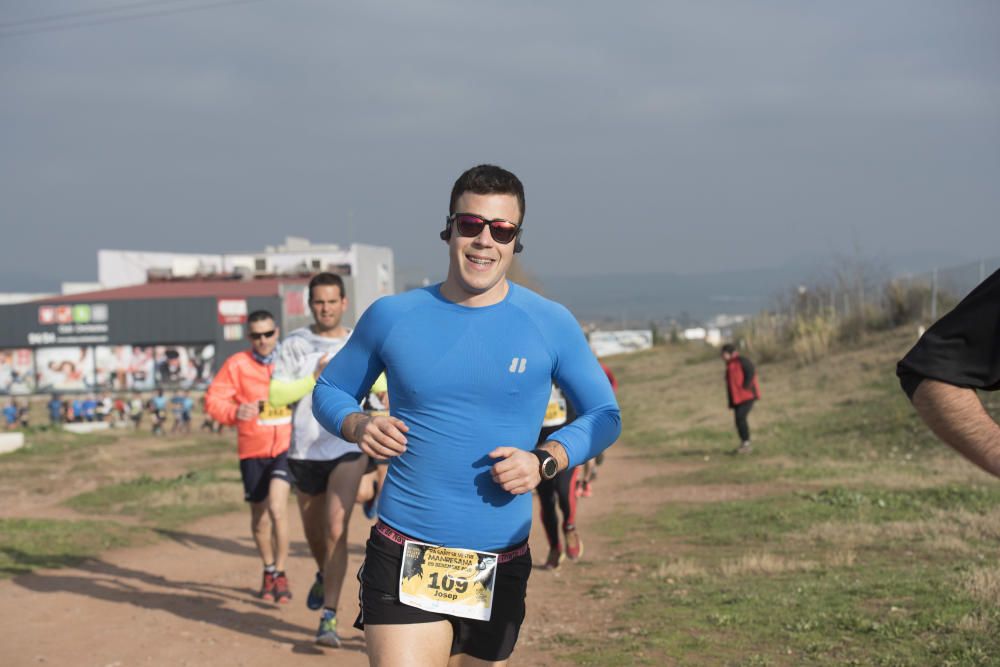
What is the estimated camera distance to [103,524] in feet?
44.3

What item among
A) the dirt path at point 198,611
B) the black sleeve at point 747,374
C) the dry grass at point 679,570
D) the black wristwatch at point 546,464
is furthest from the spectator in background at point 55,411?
the black wristwatch at point 546,464

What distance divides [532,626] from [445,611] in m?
4.31

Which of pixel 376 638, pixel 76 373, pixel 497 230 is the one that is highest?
pixel 497 230

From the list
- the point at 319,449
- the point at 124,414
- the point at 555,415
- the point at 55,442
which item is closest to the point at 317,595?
the point at 319,449

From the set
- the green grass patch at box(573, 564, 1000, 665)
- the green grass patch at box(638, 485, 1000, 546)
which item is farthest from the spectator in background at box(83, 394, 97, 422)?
the green grass patch at box(573, 564, 1000, 665)

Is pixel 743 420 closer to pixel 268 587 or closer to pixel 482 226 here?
pixel 268 587

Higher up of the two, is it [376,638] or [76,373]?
[376,638]

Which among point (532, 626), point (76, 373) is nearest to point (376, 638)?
point (532, 626)

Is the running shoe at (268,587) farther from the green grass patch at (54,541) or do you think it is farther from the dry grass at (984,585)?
the dry grass at (984,585)

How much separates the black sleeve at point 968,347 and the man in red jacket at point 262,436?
6.50 meters

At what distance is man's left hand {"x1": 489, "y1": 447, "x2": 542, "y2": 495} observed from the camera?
381cm

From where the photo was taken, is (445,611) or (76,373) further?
(76,373)

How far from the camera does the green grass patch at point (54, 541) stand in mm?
11109

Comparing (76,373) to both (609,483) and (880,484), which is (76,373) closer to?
(609,483)
